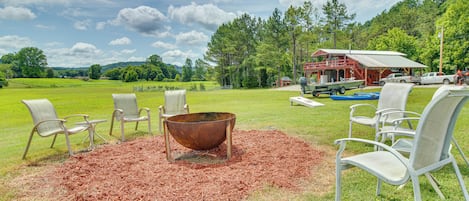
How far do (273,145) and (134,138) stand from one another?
10.7 ft

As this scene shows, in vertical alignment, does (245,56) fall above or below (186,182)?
above

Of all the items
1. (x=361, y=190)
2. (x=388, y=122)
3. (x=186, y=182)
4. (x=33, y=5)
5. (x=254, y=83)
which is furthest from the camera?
(x=254, y=83)

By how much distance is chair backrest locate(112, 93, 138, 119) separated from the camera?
21.7 ft

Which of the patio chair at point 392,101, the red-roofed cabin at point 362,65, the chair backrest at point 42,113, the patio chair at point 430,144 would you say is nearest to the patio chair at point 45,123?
the chair backrest at point 42,113

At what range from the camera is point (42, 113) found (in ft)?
16.1

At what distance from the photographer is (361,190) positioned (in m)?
3.03

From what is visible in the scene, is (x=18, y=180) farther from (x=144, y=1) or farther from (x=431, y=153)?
(x=144, y=1)

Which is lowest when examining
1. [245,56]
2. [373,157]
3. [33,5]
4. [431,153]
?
[373,157]

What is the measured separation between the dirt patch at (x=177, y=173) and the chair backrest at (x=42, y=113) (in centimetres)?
79

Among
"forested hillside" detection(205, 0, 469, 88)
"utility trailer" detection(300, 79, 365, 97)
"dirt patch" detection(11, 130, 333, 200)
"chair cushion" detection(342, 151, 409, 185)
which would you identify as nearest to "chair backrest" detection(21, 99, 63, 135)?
"dirt patch" detection(11, 130, 333, 200)

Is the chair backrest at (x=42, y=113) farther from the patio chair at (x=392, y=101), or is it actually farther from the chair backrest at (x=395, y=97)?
the chair backrest at (x=395, y=97)

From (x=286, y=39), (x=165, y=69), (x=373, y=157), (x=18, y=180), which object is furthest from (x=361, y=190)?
(x=165, y=69)

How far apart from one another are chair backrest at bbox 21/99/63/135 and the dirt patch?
31.2 inches

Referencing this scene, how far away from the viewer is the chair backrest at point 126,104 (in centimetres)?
661
